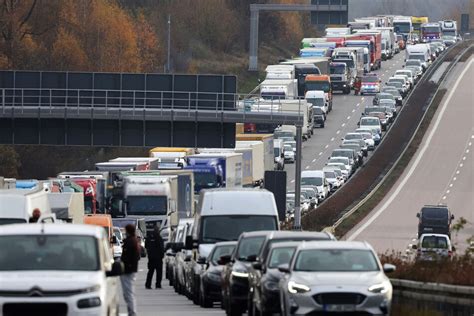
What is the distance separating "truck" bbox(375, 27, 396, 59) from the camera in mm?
162250


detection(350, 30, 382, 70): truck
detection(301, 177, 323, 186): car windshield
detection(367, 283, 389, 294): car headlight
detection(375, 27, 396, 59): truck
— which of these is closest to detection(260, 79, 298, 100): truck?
detection(301, 177, 323, 186): car windshield

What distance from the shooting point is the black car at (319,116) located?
399 ft

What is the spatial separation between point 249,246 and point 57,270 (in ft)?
23.3

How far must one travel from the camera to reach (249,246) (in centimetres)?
2792

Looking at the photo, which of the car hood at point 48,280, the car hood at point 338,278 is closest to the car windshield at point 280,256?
the car hood at point 338,278

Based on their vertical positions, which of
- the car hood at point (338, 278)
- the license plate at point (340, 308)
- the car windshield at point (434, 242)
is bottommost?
the car windshield at point (434, 242)

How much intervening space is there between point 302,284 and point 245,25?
15902cm

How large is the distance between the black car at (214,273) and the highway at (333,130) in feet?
206

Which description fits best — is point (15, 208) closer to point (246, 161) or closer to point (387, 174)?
point (246, 161)

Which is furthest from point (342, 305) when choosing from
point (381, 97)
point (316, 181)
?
point (381, 97)

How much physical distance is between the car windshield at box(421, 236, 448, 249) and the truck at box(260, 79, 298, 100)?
2149 inches

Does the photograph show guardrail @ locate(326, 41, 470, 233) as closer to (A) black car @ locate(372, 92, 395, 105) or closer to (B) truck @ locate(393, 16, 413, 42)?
(A) black car @ locate(372, 92, 395, 105)

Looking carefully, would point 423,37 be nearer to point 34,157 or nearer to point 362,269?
point 34,157

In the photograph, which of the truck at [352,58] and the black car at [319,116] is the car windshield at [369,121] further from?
the truck at [352,58]
